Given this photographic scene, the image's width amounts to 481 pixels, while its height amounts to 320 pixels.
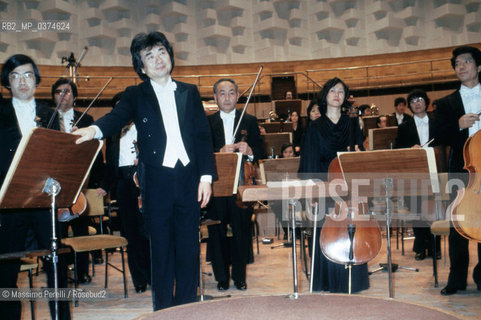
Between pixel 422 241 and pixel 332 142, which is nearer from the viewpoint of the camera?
pixel 332 142

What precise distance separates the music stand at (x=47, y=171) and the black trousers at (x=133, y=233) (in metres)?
1.87

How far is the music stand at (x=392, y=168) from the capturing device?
109 inches

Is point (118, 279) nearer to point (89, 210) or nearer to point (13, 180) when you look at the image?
point (89, 210)

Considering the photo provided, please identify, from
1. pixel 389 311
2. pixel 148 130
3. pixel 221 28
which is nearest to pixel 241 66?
pixel 221 28

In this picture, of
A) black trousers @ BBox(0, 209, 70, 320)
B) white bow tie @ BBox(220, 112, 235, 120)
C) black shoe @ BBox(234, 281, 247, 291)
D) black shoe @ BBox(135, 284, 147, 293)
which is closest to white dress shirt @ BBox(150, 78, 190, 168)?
black trousers @ BBox(0, 209, 70, 320)

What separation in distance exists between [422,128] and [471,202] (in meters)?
2.72

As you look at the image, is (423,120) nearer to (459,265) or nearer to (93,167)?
(459,265)

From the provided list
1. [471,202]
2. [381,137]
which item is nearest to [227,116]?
[471,202]

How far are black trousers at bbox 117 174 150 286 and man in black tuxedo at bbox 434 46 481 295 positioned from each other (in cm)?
234

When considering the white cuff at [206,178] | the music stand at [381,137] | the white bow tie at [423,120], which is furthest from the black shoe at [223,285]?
the music stand at [381,137]

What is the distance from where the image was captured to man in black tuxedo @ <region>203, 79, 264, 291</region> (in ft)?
13.4

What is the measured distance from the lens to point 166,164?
7.84 ft

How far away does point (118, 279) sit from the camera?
4.73 metres

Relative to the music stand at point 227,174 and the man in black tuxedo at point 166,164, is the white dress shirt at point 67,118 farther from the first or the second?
the man in black tuxedo at point 166,164
